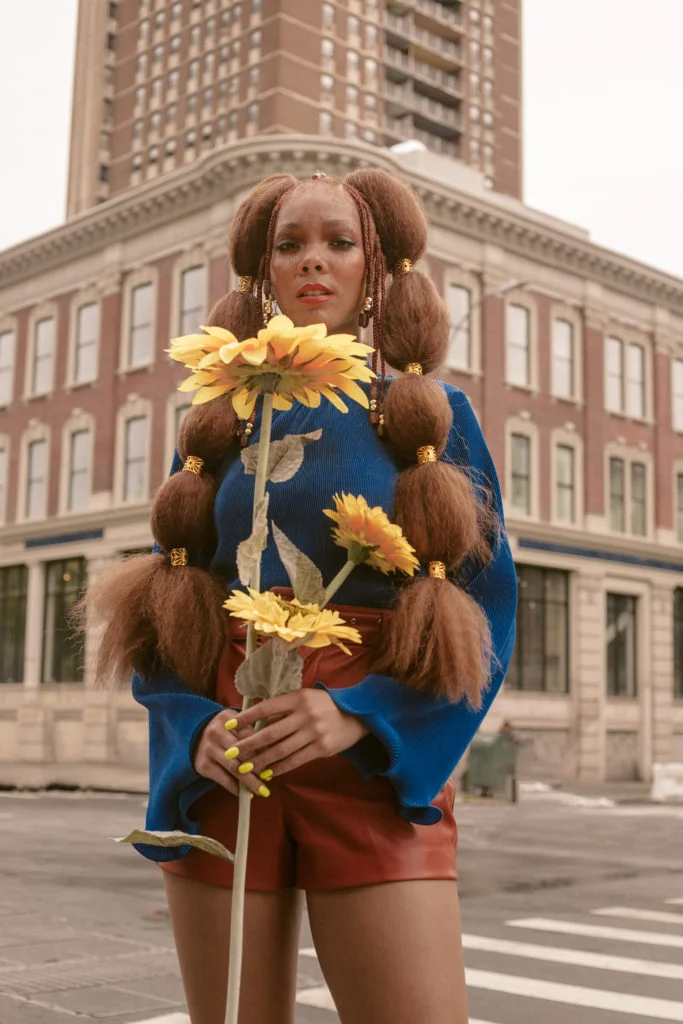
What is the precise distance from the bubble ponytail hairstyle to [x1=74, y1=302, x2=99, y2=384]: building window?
3195cm

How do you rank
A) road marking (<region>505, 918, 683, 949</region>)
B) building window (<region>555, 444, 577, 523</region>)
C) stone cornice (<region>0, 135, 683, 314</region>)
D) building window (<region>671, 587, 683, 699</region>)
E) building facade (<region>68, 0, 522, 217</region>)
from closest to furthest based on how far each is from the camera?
1. road marking (<region>505, 918, 683, 949</region>)
2. stone cornice (<region>0, 135, 683, 314</region>)
3. building window (<region>555, 444, 577, 523</region>)
4. building window (<region>671, 587, 683, 699</region>)
5. building facade (<region>68, 0, 522, 217</region>)

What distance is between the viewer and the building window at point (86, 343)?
112ft

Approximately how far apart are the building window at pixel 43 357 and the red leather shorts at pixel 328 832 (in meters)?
34.2

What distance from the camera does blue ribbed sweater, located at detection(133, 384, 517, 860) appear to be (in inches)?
86.8

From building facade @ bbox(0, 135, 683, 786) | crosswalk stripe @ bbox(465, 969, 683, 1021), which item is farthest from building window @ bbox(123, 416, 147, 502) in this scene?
crosswalk stripe @ bbox(465, 969, 683, 1021)

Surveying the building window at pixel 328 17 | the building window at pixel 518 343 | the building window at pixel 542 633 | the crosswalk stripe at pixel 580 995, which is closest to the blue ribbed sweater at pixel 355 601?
the crosswalk stripe at pixel 580 995

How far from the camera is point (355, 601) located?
238cm

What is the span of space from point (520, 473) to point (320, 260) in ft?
102

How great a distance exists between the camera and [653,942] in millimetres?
8219

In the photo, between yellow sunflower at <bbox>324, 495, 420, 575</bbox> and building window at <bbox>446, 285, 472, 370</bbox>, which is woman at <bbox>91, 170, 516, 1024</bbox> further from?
building window at <bbox>446, 285, 472, 370</bbox>

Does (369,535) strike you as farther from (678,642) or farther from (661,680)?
(678,642)

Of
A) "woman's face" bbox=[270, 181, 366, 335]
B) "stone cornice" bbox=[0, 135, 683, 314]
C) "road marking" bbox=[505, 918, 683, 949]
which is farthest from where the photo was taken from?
"stone cornice" bbox=[0, 135, 683, 314]

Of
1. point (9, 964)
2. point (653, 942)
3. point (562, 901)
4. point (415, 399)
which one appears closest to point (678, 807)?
point (562, 901)

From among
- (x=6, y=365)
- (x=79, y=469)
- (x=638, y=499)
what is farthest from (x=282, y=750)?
(x=6, y=365)
